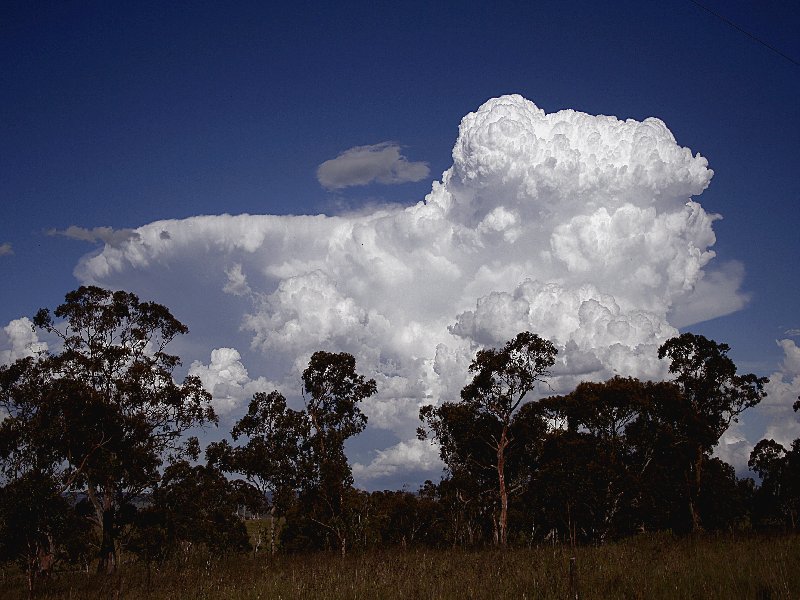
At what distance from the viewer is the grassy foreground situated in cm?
973

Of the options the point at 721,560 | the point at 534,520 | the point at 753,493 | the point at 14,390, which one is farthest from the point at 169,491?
the point at 753,493

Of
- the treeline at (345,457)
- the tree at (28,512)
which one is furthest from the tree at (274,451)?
the tree at (28,512)

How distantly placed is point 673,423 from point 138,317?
1271 inches

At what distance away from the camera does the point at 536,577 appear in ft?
36.5

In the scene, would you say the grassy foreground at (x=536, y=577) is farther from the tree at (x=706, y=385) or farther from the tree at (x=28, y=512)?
the tree at (x=706, y=385)

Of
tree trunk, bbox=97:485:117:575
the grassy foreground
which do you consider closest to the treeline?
tree trunk, bbox=97:485:117:575

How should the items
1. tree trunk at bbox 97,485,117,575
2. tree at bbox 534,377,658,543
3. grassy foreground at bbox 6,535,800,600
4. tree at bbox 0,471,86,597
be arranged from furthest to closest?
tree at bbox 534,377,658,543
tree trunk at bbox 97,485,117,575
tree at bbox 0,471,86,597
grassy foreground at bbox 6,535,800,600

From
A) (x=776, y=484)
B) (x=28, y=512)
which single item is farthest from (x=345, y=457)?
(x=776, y=484)

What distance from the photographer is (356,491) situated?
38.2 m

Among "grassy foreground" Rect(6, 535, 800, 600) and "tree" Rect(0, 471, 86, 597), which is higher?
"tree" Rect(0, 471, 86, 597)

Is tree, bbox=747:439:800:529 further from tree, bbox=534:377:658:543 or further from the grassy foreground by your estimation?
the grassy foreground

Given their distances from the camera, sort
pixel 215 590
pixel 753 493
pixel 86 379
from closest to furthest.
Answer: pixel 215 590 < pixel 86 379 < pixel 753 493

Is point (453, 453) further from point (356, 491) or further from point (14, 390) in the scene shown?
point (14, 390)

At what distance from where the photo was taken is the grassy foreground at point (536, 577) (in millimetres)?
9734
